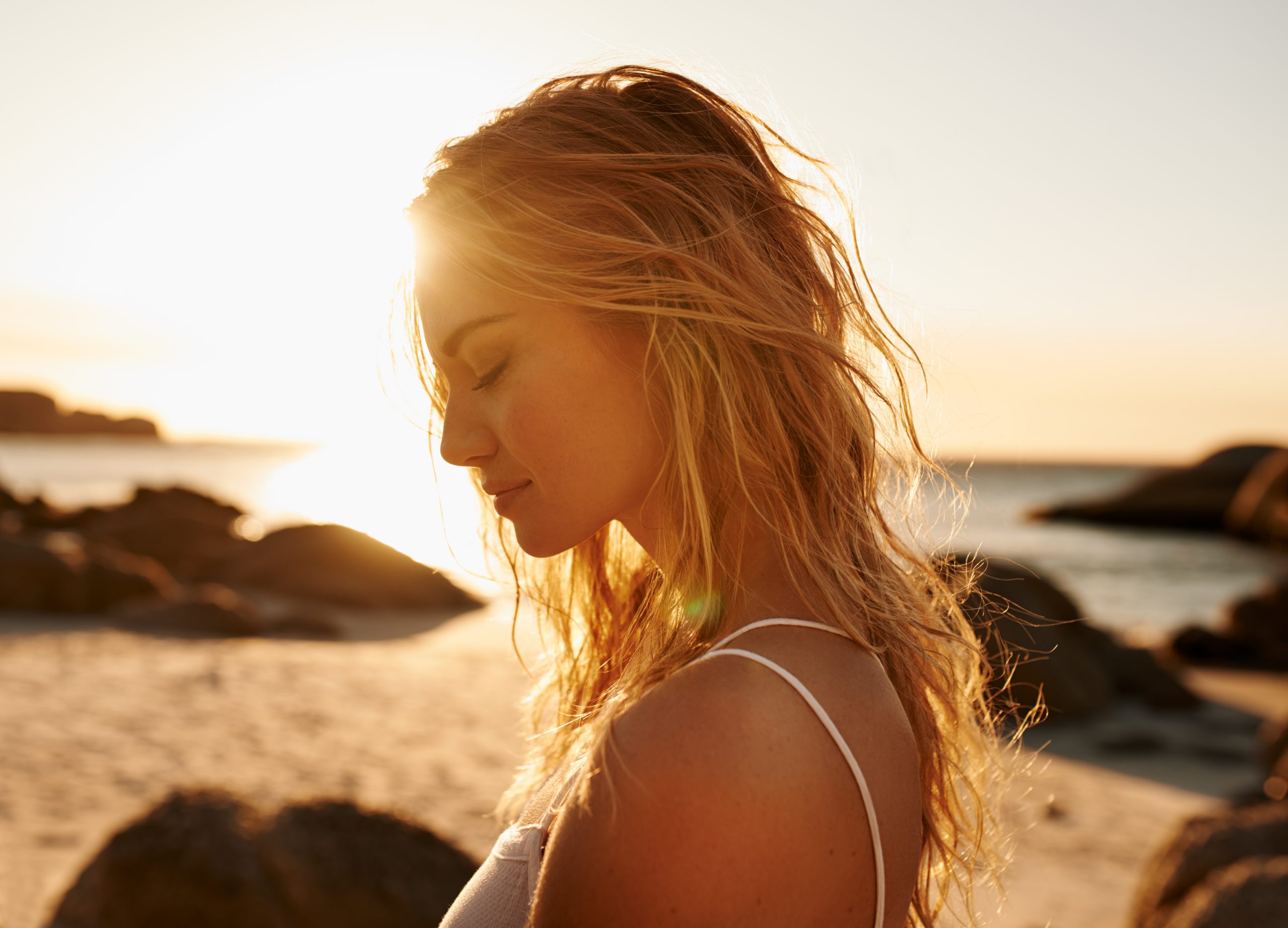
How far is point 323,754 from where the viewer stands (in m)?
6.78

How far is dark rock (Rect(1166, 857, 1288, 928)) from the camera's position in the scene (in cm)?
319

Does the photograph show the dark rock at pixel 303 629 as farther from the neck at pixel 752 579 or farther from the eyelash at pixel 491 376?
the neck at pixel 752 579

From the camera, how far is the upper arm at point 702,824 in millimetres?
1029

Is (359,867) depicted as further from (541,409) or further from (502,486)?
(541,409)

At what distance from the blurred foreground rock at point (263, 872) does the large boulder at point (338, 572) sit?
10341mm

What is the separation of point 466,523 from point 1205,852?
154 inches

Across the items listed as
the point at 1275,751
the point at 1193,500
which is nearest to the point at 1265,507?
the point at 1193,500

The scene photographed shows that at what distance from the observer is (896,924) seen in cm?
130

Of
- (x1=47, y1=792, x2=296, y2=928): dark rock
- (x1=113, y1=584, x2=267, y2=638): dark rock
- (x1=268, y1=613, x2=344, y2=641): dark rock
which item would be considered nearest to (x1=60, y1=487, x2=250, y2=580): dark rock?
(x1=113, y1=584, x2=267, y2=638): dark rock

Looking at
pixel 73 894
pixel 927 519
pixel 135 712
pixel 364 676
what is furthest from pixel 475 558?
pixel 927 519

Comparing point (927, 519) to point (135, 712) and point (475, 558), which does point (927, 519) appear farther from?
point (475, 558)

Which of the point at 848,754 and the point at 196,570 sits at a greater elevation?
the point at 848,754

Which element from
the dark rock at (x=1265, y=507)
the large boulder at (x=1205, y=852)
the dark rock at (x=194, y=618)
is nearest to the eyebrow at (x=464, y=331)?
the large boulder at (x=1205, y=852)

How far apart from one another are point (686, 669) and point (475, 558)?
16.1 metres
